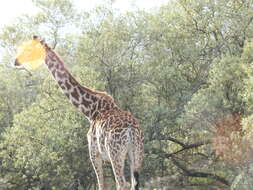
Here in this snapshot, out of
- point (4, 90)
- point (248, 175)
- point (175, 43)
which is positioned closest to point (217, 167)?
point (248, 175)

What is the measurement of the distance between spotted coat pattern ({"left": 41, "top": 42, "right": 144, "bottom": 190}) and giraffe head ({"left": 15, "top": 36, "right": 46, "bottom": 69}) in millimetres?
141

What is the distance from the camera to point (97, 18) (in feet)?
42.0

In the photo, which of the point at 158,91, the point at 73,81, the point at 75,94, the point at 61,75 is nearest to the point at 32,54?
the point at 61,75

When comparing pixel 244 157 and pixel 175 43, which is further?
pixel 175 43

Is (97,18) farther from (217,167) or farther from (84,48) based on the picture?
(217,167)

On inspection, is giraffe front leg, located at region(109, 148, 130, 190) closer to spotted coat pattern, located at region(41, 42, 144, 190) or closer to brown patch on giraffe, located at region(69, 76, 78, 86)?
spotted coat pattern, located at region(41, 42, 144, 190)

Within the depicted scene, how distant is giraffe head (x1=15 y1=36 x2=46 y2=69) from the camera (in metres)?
10.0

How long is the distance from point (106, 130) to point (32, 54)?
255cm

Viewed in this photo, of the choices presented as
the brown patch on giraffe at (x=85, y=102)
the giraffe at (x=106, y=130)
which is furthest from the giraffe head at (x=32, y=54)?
the brown patch on giraffe at (x=85, y=102)

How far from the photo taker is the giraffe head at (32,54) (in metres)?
10.0

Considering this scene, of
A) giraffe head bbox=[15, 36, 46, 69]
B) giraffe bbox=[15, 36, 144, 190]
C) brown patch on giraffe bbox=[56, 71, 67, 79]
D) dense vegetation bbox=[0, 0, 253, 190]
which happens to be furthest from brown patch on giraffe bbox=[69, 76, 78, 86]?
dense vegetation bbox=[0, 0, 253, 190]

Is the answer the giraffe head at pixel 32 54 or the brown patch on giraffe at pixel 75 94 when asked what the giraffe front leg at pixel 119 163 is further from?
the giraffe head at pixel 32 54

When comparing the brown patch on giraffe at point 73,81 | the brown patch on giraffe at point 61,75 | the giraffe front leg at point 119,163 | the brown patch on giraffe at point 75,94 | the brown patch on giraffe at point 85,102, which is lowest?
the giraffe front leg at point 119,163

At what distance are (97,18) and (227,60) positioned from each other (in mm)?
3656
